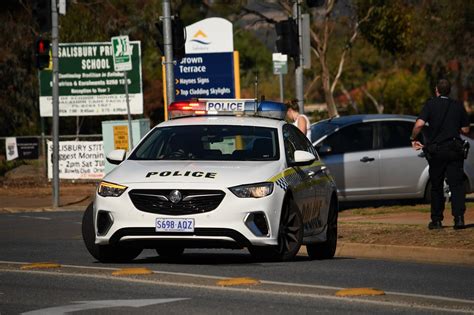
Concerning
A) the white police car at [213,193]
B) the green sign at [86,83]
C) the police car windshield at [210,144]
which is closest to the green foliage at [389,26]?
the green sign at [86,83]

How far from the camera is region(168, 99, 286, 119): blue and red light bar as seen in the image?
49.6 feet

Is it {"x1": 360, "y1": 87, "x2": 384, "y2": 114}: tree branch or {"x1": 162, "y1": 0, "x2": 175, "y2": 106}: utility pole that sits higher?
{"x1": 162, "y1": 0, "x2": 175, "y2": 106}: utility pole

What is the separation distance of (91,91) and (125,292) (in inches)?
1080

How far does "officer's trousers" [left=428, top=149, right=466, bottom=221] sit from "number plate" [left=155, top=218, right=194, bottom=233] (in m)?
4.89

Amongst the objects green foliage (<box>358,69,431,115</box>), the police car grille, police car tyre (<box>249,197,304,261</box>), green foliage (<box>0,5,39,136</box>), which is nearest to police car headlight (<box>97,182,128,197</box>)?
the police car grille

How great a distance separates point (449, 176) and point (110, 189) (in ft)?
17.0

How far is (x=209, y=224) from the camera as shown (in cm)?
1271

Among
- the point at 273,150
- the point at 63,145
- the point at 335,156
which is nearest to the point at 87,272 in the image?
the point at 273,150

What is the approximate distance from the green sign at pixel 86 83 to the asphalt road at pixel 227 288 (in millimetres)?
22240

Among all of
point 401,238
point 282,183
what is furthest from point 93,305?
point 401,238

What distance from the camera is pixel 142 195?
12.9m

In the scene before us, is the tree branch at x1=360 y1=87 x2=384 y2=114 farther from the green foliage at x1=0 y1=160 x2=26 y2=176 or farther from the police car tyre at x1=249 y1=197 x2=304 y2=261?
the police car tyre at x1=249 y1=197 x2=304 y2=261

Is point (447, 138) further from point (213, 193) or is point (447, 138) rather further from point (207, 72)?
point (207, 72)

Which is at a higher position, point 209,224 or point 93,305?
point 209,224
